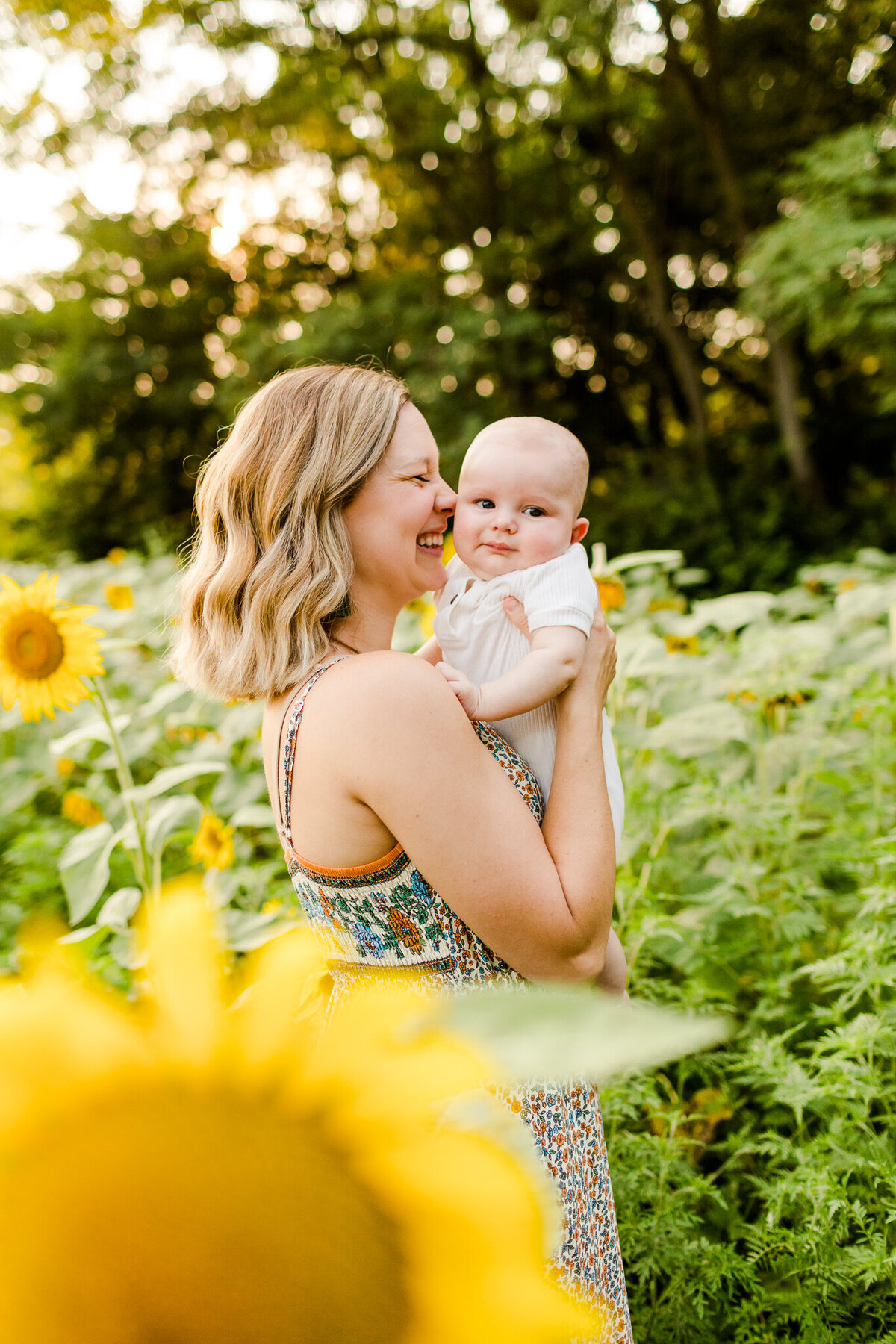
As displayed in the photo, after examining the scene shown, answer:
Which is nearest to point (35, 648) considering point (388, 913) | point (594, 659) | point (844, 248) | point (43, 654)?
point (43, 654)

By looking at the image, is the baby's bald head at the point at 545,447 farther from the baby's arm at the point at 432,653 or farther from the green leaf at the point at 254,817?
the green leaf at the point at 254,817

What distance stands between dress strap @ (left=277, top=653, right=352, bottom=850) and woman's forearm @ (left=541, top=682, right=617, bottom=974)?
0.32m

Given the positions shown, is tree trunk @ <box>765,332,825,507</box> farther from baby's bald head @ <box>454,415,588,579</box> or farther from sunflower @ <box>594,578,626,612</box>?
baby's bald head @ <box>454,415,588,579</box>

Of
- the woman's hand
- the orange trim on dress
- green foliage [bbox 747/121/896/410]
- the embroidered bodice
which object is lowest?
the embroidered bodice

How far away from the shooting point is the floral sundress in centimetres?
111

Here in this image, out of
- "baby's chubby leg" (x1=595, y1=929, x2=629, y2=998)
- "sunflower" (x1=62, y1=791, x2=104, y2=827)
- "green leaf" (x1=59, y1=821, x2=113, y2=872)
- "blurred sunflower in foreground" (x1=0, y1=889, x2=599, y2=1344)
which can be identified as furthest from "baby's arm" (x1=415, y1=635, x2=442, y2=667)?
"sunflower" (x1=62, y1=791, x2=104, y2=827)

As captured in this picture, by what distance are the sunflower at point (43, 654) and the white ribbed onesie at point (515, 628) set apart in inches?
24.6

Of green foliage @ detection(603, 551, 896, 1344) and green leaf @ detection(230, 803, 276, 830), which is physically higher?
green leaf @ detection(230, 803, 276, 830)

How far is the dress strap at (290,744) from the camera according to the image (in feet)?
3.66

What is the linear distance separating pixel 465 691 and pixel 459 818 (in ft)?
0.78

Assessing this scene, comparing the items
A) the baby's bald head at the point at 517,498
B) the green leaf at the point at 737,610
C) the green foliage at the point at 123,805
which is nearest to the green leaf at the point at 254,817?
the green foliage at the point at 123,805

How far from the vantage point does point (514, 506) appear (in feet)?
4.58

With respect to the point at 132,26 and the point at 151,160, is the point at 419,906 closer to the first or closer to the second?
the point at 132,26

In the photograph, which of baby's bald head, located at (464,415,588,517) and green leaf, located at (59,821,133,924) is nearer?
baby's bald head, located at (464,415,588,517)
